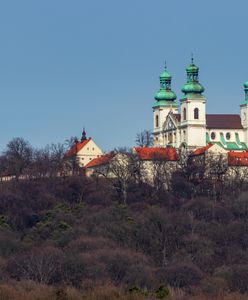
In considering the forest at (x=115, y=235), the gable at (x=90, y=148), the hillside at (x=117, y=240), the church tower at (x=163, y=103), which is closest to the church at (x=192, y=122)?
the church tower at (x=163, y=103)

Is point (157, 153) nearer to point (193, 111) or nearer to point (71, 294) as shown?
point (193, 111)

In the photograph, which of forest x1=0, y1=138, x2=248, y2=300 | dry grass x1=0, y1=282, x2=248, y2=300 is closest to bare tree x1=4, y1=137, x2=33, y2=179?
forest x1=0, y1=138, x2=248, y2=300

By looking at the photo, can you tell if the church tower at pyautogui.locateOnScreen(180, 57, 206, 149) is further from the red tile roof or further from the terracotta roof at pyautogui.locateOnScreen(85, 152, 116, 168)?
the terracotta roof at pyautogui.locateOnScreen(85, 152, 116, 168)

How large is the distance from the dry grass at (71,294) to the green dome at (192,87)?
68163 millimetres

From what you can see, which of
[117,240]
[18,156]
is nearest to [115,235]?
[117,240]

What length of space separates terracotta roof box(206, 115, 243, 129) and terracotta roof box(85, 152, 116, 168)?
12.1 m

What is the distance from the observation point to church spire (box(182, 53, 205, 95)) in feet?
510

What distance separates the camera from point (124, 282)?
3935 inches

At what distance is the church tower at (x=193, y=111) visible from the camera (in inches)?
6068

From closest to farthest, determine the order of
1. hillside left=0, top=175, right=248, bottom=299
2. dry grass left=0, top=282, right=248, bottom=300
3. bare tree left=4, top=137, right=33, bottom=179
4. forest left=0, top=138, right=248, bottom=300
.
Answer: dry grass left=0, top=282, right=248, bottom=300 < forest left=0, top=138, right=248, bottom=300 < hillside left=0, top=175, right=248, bottom=299 < bare tree left=4, top=137, right=33, bottom=179

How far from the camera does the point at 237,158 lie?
145m

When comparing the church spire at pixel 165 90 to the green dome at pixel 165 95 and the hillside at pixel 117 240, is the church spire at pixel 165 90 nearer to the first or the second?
the green dome at pixel 165 95

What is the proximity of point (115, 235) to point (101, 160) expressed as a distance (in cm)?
3199

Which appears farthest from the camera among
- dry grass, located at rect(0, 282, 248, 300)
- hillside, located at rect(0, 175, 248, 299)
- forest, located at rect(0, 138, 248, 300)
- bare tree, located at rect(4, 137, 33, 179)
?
bare tree, located at rect(4, 137, 33, 179)
